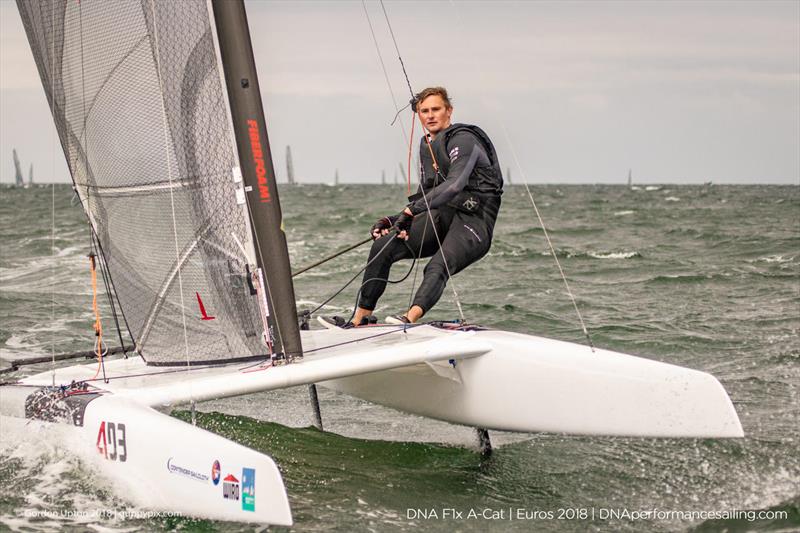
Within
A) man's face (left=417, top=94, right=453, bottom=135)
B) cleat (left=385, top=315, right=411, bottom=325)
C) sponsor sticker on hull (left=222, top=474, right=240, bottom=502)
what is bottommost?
sponsor sticker on hull (left=222, top=474, right=240, bottom=502)

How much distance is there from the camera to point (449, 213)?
15.3 ft

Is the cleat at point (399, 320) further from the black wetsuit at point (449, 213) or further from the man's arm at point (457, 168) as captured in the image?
the man's arm at point (457, 168)

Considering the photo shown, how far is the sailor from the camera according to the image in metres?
4.38

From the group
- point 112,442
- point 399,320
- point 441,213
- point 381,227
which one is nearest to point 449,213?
point 441,213

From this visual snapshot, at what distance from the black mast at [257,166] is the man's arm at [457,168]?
26.6 inches

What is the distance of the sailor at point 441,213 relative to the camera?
438cm

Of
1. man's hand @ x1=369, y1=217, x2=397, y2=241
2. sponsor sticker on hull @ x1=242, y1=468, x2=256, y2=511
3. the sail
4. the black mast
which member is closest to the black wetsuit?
man's hand @ x1=369, y1=217, x2=397, y2=241

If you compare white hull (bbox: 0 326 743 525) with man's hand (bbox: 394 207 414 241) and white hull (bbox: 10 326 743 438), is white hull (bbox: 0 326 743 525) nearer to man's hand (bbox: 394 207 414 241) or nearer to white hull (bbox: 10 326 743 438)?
white hull (bbox: 10 326 743 438)

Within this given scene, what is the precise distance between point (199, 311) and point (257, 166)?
718 mm

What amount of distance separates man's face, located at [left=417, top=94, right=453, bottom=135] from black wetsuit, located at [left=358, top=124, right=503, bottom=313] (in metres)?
0.05

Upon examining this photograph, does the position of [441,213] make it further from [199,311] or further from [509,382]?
[199,311]

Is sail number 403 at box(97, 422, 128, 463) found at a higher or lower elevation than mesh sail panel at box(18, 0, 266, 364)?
lower

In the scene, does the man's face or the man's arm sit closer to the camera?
the man's arm

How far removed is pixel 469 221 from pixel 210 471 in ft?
5.92
